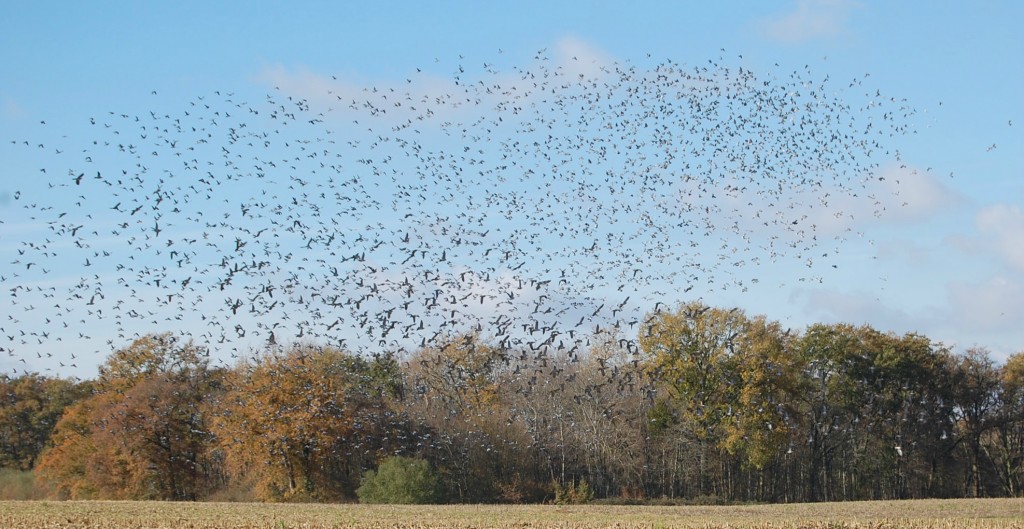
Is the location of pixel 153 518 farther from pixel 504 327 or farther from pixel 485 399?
pixel 485 399

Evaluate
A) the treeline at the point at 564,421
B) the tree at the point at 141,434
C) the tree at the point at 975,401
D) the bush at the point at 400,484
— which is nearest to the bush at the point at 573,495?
the treeline at the point at 564,421

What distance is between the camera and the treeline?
5912 cm

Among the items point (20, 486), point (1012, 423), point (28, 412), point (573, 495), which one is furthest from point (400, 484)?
point (1012, 423)

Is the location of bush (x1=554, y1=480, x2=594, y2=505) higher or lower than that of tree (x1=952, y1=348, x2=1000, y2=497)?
lower

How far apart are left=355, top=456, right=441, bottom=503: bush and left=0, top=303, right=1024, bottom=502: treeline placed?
1.75m

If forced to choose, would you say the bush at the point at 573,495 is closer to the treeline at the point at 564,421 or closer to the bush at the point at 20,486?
the treeline at the point at 564,421

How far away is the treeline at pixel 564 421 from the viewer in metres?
59.1

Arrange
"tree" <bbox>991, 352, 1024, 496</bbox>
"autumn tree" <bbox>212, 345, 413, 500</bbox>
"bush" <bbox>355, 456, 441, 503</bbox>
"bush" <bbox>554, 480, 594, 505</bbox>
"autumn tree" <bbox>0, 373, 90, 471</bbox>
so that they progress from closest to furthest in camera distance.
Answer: "bush" <bbox>355, 456, 441, 503</bbox>
"autumn tree" <bbox>212, 345, 413, 500</bbox>
"bush" <bbox>554, 480, 594, 505</bbox>
"tree" <bbox>991, 352, 1024, 496</bbox>
"autumn tree" <bbox>0, 373, 90, 471</bbox>

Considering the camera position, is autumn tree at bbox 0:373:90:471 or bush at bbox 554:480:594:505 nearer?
bush at bbox 554:480:594:505

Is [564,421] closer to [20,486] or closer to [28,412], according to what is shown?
[20,486]

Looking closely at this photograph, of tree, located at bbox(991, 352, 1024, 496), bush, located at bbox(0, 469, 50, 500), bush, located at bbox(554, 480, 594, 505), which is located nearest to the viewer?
bush, located at bbox(554, 480, 594, 505)

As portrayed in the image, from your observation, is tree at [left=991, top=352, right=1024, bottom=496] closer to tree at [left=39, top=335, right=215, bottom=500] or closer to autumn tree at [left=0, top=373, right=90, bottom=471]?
tree at [left=39, top=335, right=215, bottom=500]

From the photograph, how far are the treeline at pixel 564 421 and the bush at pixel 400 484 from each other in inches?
69.0

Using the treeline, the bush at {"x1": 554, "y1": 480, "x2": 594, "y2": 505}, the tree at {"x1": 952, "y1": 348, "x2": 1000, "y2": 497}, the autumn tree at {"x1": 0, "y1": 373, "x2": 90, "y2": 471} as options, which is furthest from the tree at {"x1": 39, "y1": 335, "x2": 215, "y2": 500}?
the tree at {"x1": 952, "y1": 348, "x2": 1000, "y2": 497}
